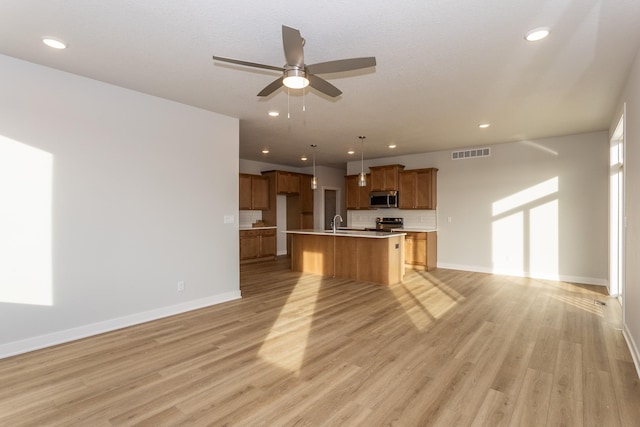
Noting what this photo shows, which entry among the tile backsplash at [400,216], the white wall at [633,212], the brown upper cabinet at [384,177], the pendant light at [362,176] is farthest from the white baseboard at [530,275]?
the pendant light at [362,176]

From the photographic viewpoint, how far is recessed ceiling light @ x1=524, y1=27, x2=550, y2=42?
2461 mm

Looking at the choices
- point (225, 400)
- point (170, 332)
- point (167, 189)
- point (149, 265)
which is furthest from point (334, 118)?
point (225, 400)

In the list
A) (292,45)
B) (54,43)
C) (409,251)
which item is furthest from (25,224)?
(409,251)

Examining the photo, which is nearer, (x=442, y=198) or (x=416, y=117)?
(x=416, y=117)

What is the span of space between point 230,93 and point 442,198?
17.7 feet

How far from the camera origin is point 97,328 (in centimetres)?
349

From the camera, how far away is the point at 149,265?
3943mm

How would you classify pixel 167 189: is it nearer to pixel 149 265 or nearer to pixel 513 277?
pixel 149 265

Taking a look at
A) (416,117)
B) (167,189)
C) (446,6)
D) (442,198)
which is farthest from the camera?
(442,198)

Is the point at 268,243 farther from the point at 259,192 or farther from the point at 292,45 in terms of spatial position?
the point at 292,45

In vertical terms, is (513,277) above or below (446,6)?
below

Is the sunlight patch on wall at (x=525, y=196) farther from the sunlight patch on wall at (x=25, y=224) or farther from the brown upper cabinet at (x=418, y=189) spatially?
the sunlight patch on wall at (x=25, y=224)

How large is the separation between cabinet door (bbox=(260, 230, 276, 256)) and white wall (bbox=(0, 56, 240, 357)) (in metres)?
3.64

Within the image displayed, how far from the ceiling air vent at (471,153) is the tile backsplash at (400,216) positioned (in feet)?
4.40
